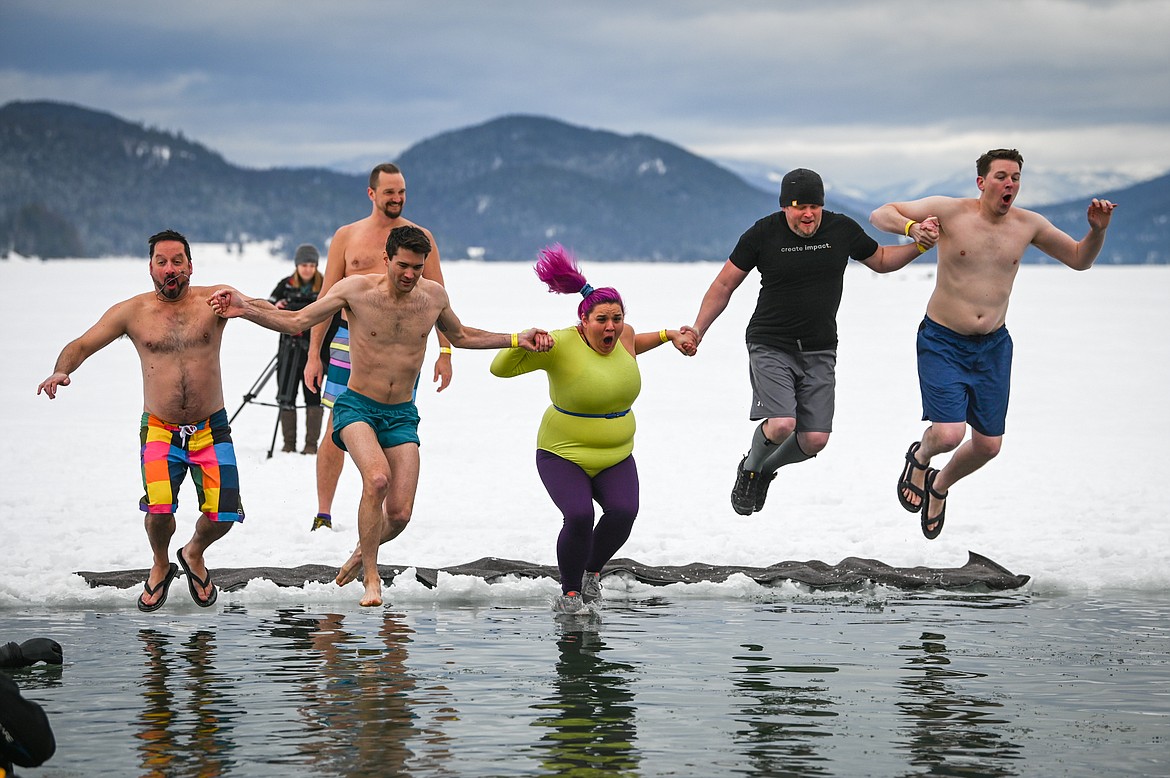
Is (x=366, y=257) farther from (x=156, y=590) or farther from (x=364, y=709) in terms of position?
(x=364, y=709)

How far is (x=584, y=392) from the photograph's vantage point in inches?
331

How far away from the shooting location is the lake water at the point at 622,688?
5.80 m

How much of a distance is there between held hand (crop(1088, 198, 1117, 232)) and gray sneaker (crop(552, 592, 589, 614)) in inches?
144

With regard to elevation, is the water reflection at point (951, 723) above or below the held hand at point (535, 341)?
below

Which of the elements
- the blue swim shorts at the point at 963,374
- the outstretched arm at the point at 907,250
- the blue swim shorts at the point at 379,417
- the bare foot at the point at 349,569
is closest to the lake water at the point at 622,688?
the bare foot at the point at 349,569

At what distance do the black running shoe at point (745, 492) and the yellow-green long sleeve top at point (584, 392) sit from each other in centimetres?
183

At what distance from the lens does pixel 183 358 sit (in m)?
8.09

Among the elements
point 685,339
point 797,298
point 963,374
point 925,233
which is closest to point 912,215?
point 925,233

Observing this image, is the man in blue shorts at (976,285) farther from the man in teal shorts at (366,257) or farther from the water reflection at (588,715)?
the man in teal shorts at (366,257)

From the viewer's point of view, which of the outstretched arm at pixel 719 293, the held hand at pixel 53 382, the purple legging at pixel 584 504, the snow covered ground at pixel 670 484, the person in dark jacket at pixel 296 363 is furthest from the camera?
the person in dark jacket at pixel 296 363

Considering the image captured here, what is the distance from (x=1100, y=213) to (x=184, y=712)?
18.9 feet

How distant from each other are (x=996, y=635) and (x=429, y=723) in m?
3.49

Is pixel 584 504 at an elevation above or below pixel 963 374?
below

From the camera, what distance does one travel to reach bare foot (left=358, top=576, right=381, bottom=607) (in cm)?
819
